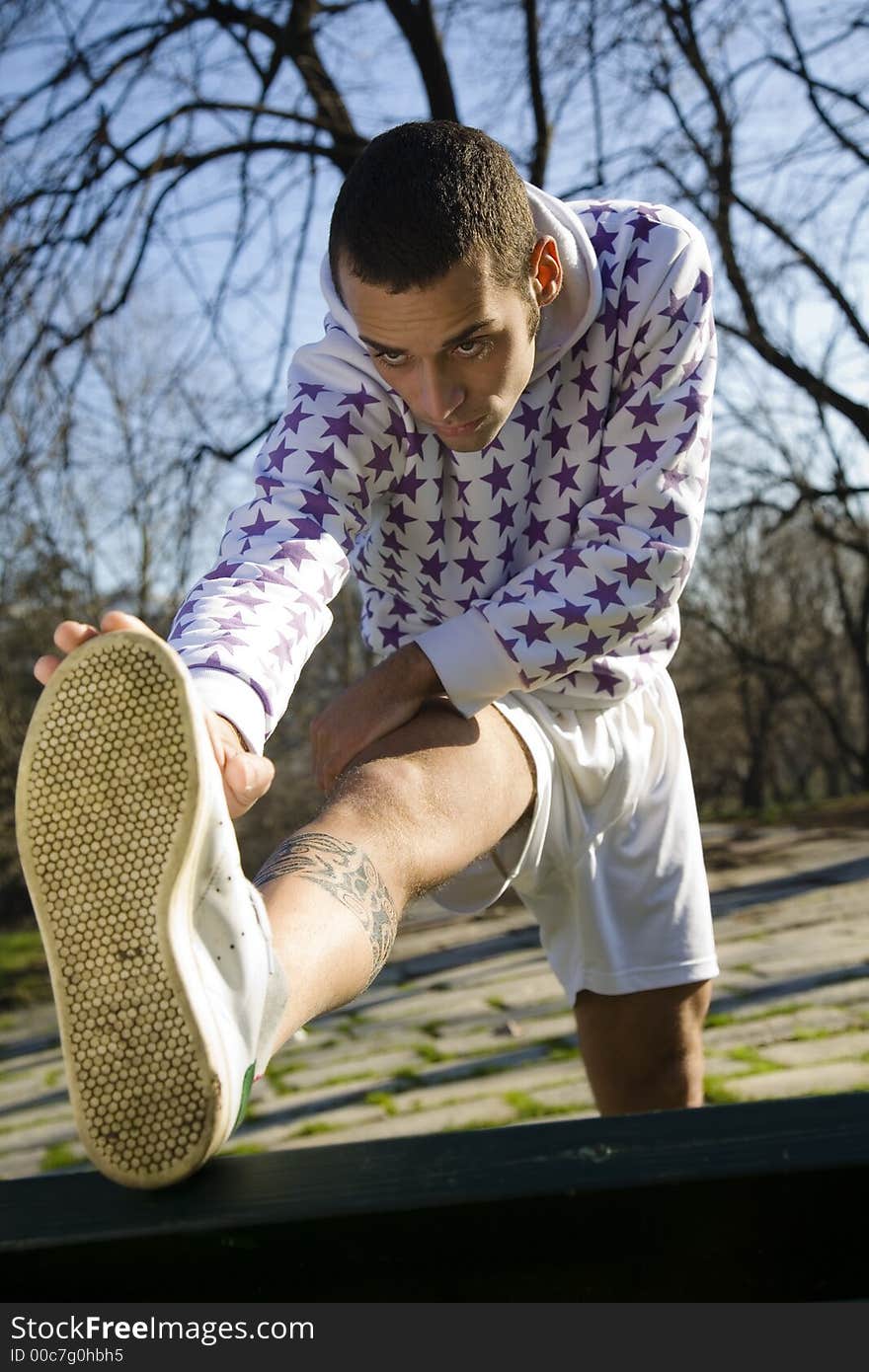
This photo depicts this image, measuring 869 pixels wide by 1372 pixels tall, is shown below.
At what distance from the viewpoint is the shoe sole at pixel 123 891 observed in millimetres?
Result: 1307

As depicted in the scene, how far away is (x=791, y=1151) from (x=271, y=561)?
1.12 m

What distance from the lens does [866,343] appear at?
6324 millimetres

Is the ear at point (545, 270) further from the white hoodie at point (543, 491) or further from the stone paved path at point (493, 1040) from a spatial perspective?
the stone paved path at point (493, 1040)

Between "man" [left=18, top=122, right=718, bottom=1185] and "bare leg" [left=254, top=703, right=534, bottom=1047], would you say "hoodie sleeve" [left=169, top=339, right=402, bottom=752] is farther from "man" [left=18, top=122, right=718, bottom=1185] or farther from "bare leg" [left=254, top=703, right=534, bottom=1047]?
"bare leg" [left=254, top=703, right=534, bottom=1047]

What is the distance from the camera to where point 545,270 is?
7.13 feet

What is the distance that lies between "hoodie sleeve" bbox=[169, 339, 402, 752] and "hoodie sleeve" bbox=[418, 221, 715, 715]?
24 cm

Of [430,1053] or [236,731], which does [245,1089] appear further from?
[430,1053]

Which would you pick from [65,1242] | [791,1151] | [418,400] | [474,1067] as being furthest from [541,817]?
[474,1067]

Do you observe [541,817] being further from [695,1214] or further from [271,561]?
[695,1214]

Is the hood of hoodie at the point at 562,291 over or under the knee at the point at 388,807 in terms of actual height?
over

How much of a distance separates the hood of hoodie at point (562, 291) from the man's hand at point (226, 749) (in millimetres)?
855

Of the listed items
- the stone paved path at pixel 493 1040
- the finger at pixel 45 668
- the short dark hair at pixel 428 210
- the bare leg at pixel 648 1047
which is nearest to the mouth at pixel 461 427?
the short dark hair at pixel 428 210

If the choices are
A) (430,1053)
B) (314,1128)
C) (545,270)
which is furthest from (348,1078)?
(545,270)

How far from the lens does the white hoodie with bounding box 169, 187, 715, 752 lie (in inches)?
80.7
